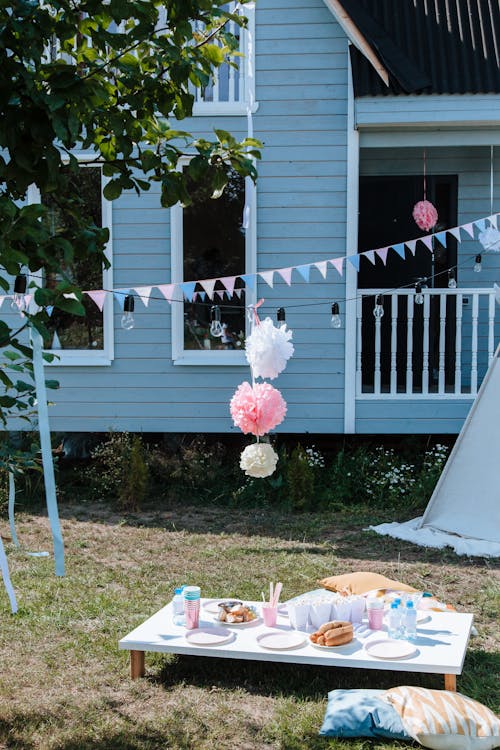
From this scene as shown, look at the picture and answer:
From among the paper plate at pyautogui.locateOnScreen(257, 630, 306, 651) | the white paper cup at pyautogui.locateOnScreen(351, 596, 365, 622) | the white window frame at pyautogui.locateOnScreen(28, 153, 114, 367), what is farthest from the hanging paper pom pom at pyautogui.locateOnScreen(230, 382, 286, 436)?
the white window frame at pyautogui.locateOnScreen(28, 153, 114, 367)

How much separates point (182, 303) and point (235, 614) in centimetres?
490

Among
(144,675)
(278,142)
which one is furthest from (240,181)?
(144,675)

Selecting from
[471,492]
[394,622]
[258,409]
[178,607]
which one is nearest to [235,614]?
[178,607]

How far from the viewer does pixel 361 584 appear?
5.21 metres

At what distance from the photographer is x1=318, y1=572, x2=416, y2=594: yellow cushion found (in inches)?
203

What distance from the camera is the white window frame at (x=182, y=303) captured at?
28.9 feet

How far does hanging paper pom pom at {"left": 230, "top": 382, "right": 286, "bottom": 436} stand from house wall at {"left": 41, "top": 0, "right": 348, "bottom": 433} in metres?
3.31

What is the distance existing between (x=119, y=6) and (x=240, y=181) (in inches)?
254

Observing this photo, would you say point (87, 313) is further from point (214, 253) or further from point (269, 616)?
point (269, 616)

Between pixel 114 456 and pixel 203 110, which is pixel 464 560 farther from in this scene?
pixel 203 110

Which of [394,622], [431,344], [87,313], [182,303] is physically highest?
[182,303]

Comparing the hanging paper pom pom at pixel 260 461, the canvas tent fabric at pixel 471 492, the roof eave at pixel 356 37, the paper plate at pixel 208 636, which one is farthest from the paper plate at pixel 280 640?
the roof eave at pixel 356 37

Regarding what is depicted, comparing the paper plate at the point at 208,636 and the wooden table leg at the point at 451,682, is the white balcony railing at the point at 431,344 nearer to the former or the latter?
the paper plate at the point at 208,636

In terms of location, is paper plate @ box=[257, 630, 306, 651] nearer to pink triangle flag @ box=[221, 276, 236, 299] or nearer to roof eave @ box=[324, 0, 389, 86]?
pink triangle flag @ box=[221, 276, 236, 299]
